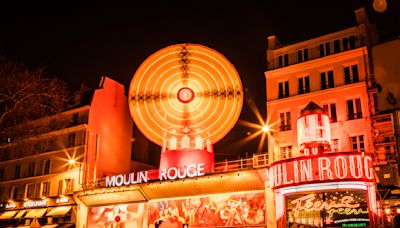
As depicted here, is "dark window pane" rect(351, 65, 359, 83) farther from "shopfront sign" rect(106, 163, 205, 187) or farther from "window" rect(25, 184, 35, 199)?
"window" rect(25, 184, 35, 199)

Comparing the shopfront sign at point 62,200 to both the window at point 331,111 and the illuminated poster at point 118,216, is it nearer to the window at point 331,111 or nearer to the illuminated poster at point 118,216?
the illuminated poster at point 118,216

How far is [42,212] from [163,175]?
11173 millimetres

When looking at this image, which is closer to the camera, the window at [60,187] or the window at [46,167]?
the window at [60,187]

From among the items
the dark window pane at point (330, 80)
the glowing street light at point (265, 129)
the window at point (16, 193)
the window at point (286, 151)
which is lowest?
the window at point (16, 193)

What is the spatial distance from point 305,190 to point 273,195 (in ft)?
8.69

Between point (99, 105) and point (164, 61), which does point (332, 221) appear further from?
point (99, 105)

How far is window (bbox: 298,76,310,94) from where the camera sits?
2344cm

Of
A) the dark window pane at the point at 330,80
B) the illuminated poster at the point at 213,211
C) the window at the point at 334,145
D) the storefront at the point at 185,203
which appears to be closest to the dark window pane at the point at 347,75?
the dark window pane at the point at 330,80

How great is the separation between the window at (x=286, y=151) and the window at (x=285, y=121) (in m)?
0.98

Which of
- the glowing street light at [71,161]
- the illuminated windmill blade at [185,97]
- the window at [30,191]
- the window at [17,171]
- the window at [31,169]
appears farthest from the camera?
the window at [17,171]

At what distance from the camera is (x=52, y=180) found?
1217 inches

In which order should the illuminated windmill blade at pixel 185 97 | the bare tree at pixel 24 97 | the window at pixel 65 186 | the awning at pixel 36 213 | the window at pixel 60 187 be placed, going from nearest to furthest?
the bare tree at pixel 24 97 < the illuminated windmill blade at pixel 185 97 < the window at pixel 65 186 < the window at pixel 60 187 < the awning at pixel 36 213

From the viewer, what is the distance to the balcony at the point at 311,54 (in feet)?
74.0

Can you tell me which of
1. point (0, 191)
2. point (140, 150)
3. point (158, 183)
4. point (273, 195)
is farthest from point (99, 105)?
point (273, 195)
